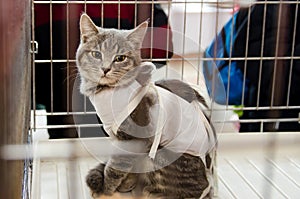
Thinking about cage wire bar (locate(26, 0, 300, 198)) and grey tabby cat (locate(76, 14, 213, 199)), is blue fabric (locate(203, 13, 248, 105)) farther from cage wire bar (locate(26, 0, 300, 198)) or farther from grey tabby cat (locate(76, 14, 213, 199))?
grey tabby cat (locate(76, 14, 213, 199))

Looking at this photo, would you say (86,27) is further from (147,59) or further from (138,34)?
(147,59)

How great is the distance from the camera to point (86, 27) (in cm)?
127

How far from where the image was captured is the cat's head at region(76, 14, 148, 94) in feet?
4.00

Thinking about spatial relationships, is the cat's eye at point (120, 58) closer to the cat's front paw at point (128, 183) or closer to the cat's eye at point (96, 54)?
the cat's eye at point (96, 54)

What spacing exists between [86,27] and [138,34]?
0.38 ft

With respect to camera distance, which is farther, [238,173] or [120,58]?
[238,173]

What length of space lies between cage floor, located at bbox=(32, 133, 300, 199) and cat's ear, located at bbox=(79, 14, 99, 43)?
0.85 ft

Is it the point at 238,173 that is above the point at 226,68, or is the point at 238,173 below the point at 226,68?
below

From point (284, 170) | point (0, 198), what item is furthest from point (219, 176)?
point (0, 198)

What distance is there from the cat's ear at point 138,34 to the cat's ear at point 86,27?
3.0 inches

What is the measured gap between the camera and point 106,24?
60.3 inches

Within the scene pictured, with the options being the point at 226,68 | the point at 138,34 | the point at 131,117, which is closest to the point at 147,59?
the point at 138,34

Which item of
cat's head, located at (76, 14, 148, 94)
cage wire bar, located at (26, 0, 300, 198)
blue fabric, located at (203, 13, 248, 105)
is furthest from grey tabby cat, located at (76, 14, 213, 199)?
blue fabric, located at (203, 13, 248, 105)

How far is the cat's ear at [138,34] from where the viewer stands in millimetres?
1267
